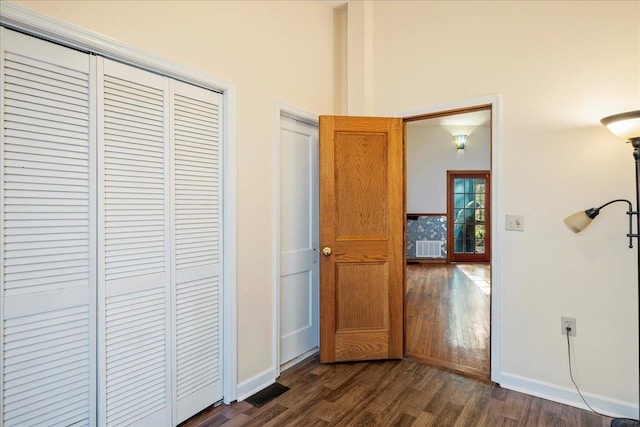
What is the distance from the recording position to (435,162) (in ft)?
24.3

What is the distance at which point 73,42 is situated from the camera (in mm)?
1487

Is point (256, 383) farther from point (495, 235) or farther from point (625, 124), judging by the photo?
point (625, 124)

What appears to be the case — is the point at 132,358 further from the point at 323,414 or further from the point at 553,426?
the point at 553,426

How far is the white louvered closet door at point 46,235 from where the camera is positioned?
53.2 inches

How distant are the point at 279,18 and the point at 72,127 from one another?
1.71m

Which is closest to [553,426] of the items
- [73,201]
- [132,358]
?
[132,358]

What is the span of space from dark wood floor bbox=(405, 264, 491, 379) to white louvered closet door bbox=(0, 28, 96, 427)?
2456mm

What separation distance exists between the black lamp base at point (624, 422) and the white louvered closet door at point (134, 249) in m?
2.58

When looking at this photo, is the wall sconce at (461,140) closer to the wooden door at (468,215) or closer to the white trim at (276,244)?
the wooden door at (468,215)

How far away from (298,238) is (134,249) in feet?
4.45

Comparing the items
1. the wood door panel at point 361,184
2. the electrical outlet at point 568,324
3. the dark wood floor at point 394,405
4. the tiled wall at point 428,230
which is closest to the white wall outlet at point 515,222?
the electrical outlet at point 568,324

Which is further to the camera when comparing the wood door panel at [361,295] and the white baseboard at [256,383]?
the wood door panel at [361,295]

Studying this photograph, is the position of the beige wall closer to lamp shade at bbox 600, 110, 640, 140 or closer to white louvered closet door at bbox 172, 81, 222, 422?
white louvered closet door at bbox 172, 81, 222, 422

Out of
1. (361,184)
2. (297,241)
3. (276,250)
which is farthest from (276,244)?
(361,184)
